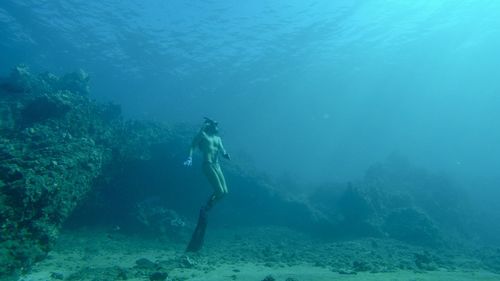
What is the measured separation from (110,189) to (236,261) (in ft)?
21.3

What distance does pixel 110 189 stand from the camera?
41.7ft

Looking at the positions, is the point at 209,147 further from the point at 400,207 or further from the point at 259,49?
the point at 259,49

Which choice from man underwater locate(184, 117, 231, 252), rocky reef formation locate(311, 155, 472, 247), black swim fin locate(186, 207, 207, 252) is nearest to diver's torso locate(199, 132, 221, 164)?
man underwater locate(184, 117, 231, 252)

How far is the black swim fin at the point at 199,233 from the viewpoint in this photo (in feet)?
28.5

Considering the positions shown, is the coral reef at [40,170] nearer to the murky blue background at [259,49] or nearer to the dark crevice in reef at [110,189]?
the dark crevice in reef at [110,189]

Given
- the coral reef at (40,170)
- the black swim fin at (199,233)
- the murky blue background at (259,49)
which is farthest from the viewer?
the murky blue background at (259,49)

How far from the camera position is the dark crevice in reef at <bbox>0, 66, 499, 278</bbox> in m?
5.80

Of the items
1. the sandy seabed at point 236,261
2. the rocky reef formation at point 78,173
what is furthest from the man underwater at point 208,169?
the rocky reef formation at point 78,173

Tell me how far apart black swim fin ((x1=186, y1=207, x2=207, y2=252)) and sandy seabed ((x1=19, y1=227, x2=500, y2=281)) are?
0.23 m

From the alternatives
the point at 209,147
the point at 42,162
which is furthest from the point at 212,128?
the point at 42,162

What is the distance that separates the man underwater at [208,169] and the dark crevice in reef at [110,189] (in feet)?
9.41

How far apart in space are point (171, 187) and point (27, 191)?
10.3m

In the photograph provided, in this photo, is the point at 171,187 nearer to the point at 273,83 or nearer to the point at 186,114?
the point at 273,83

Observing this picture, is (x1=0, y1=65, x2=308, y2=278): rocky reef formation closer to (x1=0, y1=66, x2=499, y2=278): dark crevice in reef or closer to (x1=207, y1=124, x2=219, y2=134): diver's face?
(x1=0, y1=66, x2=499, y2=278): dark crevice in reef
